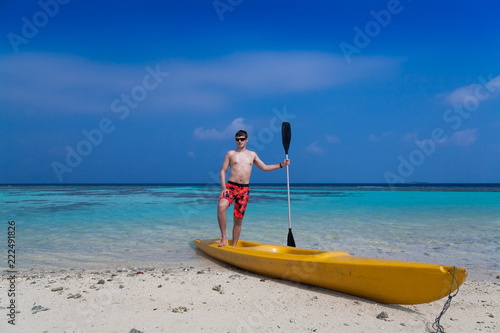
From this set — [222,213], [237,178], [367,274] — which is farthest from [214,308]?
[237,178]

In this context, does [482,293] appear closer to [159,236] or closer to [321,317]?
[321,317]

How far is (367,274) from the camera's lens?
3.66 m

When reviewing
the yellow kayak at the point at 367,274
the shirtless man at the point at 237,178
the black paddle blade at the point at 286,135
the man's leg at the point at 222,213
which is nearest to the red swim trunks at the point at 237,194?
the shirtless man at the point at 237,178

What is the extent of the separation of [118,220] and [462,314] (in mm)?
9866

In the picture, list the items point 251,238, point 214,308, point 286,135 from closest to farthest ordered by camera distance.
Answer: point 214,308
point 286,135
point 251,238

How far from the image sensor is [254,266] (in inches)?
194

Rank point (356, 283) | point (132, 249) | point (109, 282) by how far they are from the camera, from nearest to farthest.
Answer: point (356, 283)
point (109, 282)
point (132, 249)

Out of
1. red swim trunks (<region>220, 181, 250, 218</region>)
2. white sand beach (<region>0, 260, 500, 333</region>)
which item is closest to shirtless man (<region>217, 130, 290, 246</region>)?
red swim trunks (<region>220, 181, 250, 218</region>)

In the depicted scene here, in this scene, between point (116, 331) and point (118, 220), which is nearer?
point (116, 331)

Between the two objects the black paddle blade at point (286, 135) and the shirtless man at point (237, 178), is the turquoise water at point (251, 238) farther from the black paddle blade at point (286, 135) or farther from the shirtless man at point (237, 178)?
the black paddle blade at point (286, 135)

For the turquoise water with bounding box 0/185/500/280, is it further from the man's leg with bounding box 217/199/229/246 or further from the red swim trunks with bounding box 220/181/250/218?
the red swim trunks with bounding box 220/181/250/218

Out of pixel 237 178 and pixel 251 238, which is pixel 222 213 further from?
pixel 251 238

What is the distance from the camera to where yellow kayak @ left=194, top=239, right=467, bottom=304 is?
323cm

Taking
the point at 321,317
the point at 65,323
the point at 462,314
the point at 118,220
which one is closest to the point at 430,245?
the point at 462,314
